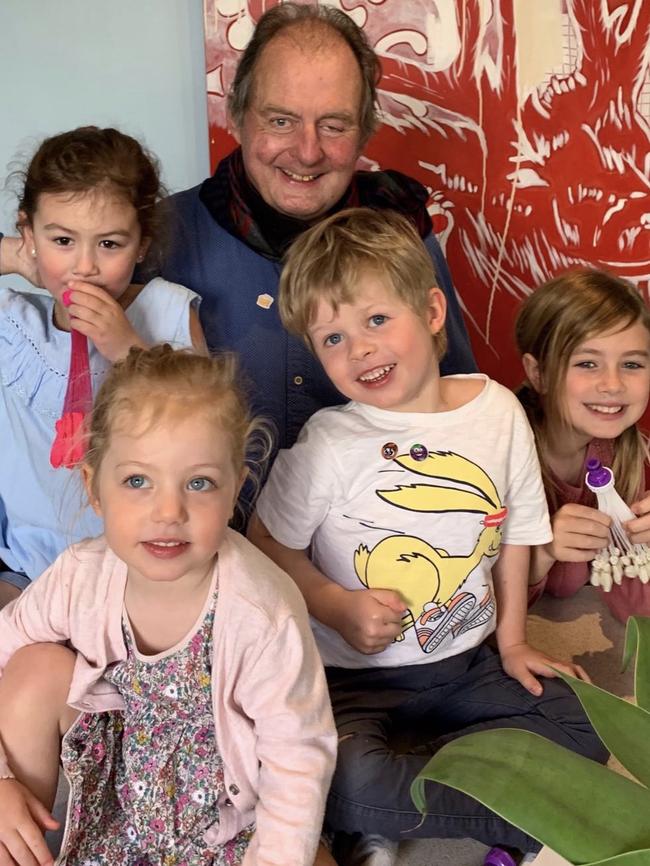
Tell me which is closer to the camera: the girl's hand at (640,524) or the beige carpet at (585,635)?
the girl's hand at (640,524)

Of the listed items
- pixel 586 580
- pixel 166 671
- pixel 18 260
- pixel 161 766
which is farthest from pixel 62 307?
pixel 586 580

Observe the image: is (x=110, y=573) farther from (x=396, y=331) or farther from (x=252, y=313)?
(x=252, y=313)

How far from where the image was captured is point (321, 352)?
4.58ft

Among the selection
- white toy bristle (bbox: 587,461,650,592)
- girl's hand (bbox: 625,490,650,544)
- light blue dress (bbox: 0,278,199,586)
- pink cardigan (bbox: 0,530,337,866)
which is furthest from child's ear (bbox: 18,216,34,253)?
girl's hand (bbox: 625,490,650,544)

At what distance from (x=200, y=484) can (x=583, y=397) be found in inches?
33.1

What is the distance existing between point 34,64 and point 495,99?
3.32ft

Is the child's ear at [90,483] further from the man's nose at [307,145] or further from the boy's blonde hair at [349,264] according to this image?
the man's nose at [307,145]

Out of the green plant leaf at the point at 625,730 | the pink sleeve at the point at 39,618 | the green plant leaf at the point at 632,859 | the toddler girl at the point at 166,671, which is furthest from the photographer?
the pink sleeve at the point at 39,618

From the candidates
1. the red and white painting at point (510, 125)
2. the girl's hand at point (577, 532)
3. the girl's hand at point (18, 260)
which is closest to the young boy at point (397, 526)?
the girl's hand at point (577, 532)

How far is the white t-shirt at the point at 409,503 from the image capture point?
4.58ft

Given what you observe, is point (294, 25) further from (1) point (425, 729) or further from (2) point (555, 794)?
(2) point (555, 794)

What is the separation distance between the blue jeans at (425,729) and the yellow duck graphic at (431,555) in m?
0.09

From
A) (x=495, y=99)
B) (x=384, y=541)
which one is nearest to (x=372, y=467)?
(x=384, y=541)

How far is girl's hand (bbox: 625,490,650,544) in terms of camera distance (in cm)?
165
